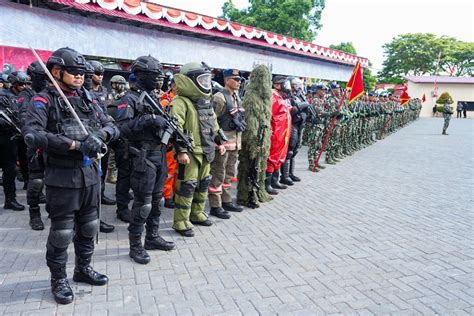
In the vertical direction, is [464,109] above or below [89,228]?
above

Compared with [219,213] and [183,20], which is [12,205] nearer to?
[219,213]

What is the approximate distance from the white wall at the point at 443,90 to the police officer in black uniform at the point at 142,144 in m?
45.0

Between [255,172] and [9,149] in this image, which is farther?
[255,172]

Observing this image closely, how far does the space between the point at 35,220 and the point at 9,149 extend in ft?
4.29

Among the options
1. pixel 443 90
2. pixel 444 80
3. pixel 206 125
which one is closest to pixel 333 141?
pixel 206 125

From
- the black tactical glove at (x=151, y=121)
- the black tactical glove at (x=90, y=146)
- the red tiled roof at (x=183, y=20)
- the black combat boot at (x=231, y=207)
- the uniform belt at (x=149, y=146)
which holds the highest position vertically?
the red tiled roof at (x=183, y=20)

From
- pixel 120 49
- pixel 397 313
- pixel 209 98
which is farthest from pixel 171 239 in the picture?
pixel 120 49

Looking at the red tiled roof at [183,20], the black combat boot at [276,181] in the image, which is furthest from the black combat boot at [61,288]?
the red tiled roof at [183,20]

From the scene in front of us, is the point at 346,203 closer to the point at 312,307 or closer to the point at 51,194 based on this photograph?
the point at 312,307

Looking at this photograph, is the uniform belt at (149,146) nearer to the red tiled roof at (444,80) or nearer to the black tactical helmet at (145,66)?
the black tactical helmet at (145,66)

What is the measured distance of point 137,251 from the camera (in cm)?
380

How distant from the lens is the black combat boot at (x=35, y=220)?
4.60 m

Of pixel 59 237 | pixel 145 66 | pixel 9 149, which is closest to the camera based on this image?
pixel 59 237

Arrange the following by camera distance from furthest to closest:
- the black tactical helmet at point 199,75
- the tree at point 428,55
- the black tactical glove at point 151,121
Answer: the tree at point 428,55 → the black tactical helmet at point 199,75 → the black tactical glove at point 151,121
